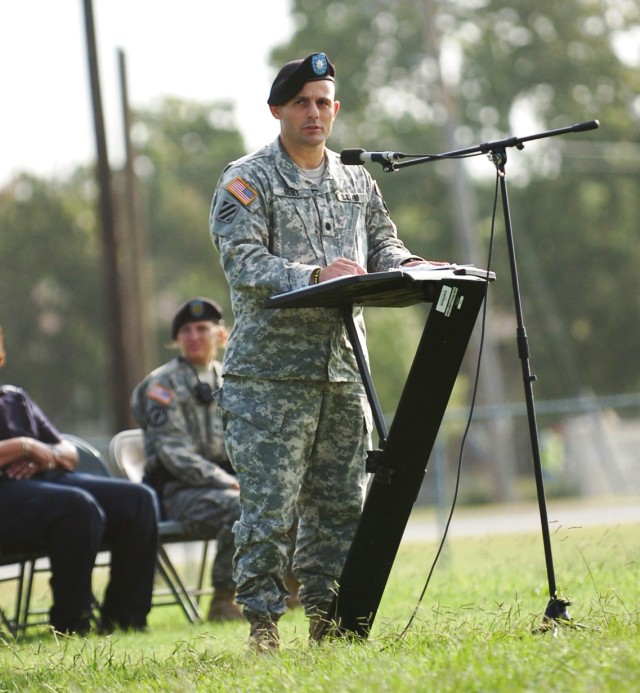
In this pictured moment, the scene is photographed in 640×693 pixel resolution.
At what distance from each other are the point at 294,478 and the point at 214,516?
10.5 feet

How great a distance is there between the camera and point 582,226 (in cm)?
4300

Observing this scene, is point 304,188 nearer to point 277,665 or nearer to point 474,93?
point 277,665

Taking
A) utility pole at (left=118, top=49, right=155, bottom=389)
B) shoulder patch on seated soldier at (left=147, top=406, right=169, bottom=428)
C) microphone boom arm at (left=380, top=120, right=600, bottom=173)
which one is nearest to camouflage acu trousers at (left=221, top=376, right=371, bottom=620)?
microphone boom arm at (left=380, top=120, right=600, bottom=173)

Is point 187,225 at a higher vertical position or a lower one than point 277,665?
higher

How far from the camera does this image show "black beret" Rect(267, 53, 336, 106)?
5.41m

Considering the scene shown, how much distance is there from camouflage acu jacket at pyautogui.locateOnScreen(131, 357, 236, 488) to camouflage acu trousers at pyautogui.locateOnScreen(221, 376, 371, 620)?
302cm

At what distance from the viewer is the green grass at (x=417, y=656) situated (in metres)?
3.88

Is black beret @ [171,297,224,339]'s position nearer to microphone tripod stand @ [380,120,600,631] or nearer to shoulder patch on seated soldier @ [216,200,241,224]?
shoulder patch on seated soldier @ [216,200,241,224]

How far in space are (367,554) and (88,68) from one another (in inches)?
516

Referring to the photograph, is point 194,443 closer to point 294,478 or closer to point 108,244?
point 294,478

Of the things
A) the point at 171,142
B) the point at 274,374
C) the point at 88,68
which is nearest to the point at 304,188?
the point at 274,374

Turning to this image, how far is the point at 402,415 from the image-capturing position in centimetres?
499

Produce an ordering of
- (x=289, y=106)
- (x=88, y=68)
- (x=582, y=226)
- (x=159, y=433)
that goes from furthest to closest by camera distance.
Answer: (x=582, y=226) < (x=88, y=68) < (x=159, y=433) < (x=289, y=106)

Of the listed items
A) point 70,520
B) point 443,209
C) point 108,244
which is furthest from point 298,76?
point 443,209
